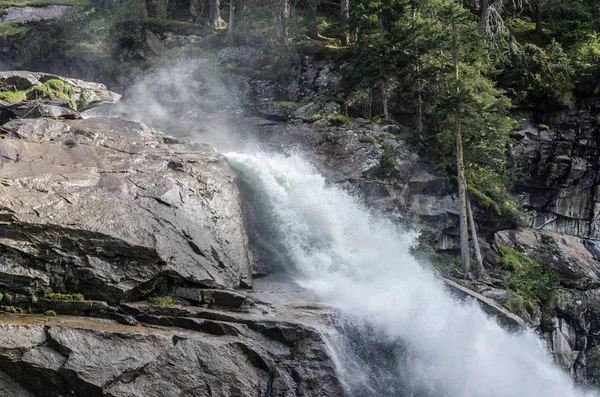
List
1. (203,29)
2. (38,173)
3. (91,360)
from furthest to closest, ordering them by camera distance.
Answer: (203,29) < (38,173) < (91,360)

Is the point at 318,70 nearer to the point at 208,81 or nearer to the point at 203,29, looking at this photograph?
the point at 208,81

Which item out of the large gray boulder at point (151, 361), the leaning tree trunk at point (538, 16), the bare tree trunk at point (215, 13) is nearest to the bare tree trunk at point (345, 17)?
the bare tree trunk at point (215, 13)

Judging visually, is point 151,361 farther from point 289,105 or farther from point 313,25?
point 313,25

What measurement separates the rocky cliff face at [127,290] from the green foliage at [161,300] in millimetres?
45

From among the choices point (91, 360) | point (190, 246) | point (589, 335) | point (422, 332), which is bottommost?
point (589, 335)

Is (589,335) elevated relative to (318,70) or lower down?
lower down

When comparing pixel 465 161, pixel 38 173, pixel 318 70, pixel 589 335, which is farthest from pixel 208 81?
pixel 589 335

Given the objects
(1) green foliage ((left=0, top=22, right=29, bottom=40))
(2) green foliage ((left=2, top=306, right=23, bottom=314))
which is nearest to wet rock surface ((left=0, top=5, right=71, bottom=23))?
(1) green foliage ((left=0, top=22, right=29, bottom=40))

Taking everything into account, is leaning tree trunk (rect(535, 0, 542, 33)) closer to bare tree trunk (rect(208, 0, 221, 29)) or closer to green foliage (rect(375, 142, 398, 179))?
green foliage (rect(375, 142, 398, 179))

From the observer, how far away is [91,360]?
809 centimetres

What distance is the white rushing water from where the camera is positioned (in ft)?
37.5

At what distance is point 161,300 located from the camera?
33.8 feet

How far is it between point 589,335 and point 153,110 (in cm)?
2128

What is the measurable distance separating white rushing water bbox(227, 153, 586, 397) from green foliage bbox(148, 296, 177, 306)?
3.98 m
